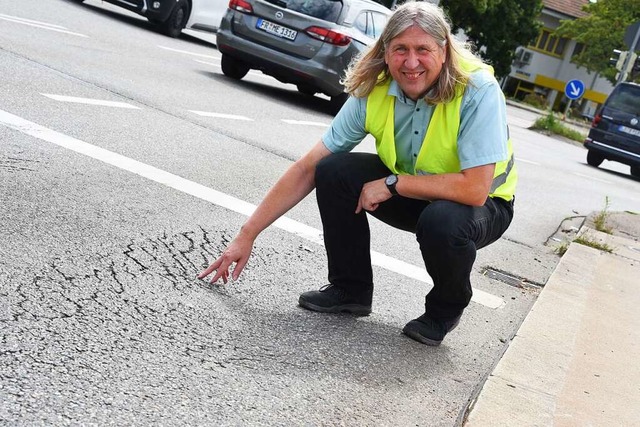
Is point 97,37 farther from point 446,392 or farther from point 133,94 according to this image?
point 446,392

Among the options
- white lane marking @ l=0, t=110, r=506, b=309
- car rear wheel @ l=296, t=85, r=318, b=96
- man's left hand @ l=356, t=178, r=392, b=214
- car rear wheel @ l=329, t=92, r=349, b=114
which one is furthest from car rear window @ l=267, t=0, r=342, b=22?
man's left hand @ l=356, t=178, r=392, b=214

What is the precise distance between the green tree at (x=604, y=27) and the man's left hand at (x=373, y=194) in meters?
55.3

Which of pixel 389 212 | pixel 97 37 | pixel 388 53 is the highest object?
pixel 388 53

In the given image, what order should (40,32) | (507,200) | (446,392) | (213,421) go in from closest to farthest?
1. (213,421)
2. (446,392)
3. (507,200)
4. (40,32)

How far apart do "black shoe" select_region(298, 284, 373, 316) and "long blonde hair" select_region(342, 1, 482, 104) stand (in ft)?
2.82

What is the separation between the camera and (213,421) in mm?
2744

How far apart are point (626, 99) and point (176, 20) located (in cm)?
949

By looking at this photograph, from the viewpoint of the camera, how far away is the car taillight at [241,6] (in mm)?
12357

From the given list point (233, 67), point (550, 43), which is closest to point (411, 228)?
point (233, 67)

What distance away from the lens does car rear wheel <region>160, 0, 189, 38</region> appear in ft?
57.1

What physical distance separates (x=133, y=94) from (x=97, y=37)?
465 centimetres

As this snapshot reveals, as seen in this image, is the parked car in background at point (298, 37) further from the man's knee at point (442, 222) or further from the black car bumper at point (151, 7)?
the man's knee at point (442, 222)

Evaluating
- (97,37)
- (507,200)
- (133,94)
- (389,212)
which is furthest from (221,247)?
(97,37)

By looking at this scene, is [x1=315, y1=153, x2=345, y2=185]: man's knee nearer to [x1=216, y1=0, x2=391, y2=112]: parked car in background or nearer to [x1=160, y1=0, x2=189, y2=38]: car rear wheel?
[x1=216, y1=0, x2=391, y2=112]: parked car in background
